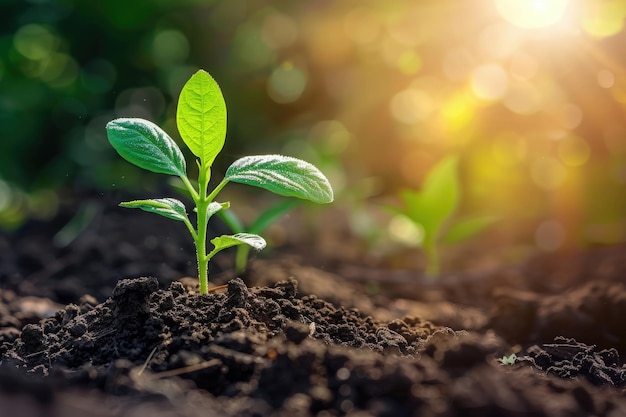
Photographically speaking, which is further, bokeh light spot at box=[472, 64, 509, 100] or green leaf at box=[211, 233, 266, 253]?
bokeh light spot at box=[472, 64, 509, 100]

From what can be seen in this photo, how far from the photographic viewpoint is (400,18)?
3.62m

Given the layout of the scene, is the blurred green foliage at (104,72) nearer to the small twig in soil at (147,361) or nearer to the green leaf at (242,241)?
the green leaf at (242,241)

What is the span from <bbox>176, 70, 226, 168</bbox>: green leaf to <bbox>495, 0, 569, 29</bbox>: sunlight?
1694 millimetres

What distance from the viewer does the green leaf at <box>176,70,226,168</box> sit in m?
1.59

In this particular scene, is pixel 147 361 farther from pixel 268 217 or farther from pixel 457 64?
pixel 457 64

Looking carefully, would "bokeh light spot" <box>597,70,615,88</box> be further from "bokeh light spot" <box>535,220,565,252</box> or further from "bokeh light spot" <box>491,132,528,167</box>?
"bokeh light spot" <box>535,220,565,252</box>

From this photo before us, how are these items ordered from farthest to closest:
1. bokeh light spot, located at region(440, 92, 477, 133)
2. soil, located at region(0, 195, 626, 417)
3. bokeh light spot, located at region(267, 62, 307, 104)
Result: bokeh light spot, located at region(267, 62, 307, 104), bokeh light spot, located at region(440, 92, 477, 133), soil, located at region(0, 195, 626, 417)

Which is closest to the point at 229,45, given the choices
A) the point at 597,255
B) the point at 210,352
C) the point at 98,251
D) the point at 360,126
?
the point at 360,126

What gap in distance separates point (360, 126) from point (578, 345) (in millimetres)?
2382

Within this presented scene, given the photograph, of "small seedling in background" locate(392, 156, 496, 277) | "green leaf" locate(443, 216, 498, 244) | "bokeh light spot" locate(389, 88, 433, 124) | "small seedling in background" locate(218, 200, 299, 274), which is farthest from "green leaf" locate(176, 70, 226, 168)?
"bokeh light spot" locate(389, 88, 433, 124)

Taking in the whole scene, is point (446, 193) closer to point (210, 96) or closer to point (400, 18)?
point (400, 18)

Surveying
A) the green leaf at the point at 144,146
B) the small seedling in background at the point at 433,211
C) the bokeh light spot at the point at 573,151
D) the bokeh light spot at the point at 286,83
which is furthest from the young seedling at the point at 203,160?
the bokeh light spot at the point at 286,83

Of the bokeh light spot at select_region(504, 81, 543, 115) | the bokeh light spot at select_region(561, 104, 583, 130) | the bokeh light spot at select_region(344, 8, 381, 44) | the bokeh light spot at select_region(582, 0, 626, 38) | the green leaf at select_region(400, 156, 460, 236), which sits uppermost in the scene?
the bokeh light spot at select_region(344, 8, 381, 44)

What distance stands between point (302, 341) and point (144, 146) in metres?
0.55
